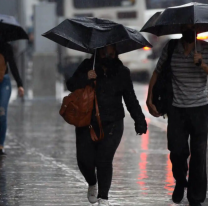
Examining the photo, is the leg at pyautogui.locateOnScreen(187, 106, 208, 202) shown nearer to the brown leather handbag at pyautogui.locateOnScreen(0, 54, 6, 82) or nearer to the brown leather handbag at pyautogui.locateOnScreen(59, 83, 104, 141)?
the brown leather handbag at pyautogui.locateOnScreen(59, 83, 104, 141)

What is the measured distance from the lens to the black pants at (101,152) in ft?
21.8

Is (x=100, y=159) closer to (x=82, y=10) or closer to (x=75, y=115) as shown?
(x=75, y=115)

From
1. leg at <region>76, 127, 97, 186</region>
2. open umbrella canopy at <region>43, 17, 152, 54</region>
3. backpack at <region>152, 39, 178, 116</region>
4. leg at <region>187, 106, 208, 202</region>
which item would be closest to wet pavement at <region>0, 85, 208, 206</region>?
leg at <region>187, 106, 208, 202</region>

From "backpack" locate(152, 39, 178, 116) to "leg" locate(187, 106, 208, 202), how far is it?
0.85 feet

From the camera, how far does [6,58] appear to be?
32.5ft

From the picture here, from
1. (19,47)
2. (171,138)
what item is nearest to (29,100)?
(19,47)

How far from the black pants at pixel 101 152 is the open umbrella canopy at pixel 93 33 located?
69 centimetres

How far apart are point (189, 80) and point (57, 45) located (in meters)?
16.7

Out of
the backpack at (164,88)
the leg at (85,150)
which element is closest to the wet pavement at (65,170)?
the leg at (85,150)

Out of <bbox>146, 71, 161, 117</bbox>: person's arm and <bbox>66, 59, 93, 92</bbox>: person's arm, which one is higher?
<bbox>66, 59, 93, 92</bbox>: person's arm

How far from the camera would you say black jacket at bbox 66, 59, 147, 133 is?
6648 mm

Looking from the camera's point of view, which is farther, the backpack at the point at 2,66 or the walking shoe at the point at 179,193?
the backpack at the point at 2,66

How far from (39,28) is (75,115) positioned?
15.2 meters

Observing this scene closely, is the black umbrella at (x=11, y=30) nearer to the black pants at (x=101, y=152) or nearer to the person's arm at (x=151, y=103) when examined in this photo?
the person's arm at (x=151, y=103)
